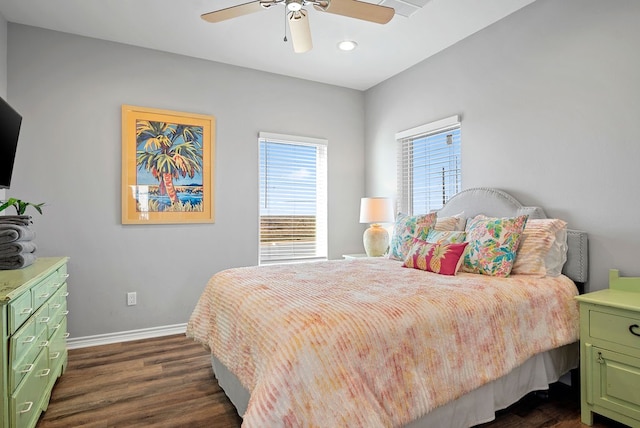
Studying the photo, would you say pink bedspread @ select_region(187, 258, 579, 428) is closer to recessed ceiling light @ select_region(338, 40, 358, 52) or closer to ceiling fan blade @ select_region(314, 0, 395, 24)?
ceiling fan blade @ select_region(314, 0, 395, 24)

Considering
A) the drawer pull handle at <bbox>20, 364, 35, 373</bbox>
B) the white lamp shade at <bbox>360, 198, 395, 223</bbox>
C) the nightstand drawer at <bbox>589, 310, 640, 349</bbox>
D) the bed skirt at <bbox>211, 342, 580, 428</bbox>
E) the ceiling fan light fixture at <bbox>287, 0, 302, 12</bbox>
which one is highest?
the ceiling fan light fixture at <bbox>287, 0, 302, 12</bbox>

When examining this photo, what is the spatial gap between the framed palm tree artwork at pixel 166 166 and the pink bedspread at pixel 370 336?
148 centimetres

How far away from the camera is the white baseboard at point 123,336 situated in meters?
3.22

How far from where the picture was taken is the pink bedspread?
1.35 metres

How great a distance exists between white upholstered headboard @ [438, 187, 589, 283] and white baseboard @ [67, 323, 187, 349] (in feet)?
9.31

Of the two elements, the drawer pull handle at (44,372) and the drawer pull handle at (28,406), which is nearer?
the drawer pull handle at (28,406)

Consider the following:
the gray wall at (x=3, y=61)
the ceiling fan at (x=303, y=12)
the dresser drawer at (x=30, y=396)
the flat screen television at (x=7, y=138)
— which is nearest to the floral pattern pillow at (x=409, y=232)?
the ceiling fan at (x=303, y=12)

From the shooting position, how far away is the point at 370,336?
59.0 inches

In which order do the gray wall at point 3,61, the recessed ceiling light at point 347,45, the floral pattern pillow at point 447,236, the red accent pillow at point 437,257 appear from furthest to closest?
the recessed ceiling light at point 347,45 → the gray wall at point 3,61 → the floral pattern pillow at point 447,236 → the red accent pillow at point 437,257

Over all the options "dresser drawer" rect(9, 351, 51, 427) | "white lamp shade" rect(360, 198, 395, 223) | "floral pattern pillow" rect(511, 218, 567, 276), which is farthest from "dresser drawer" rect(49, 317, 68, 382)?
"floral pattern pillow" rect(511, 218, 567, 276)

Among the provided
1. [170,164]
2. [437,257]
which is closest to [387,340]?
[437,257]

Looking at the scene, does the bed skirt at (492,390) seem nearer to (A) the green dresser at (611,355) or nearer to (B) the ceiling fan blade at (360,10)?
(A) the green dresser at (611,355)

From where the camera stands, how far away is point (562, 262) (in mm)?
2412

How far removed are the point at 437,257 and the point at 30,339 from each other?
2.41 meters
